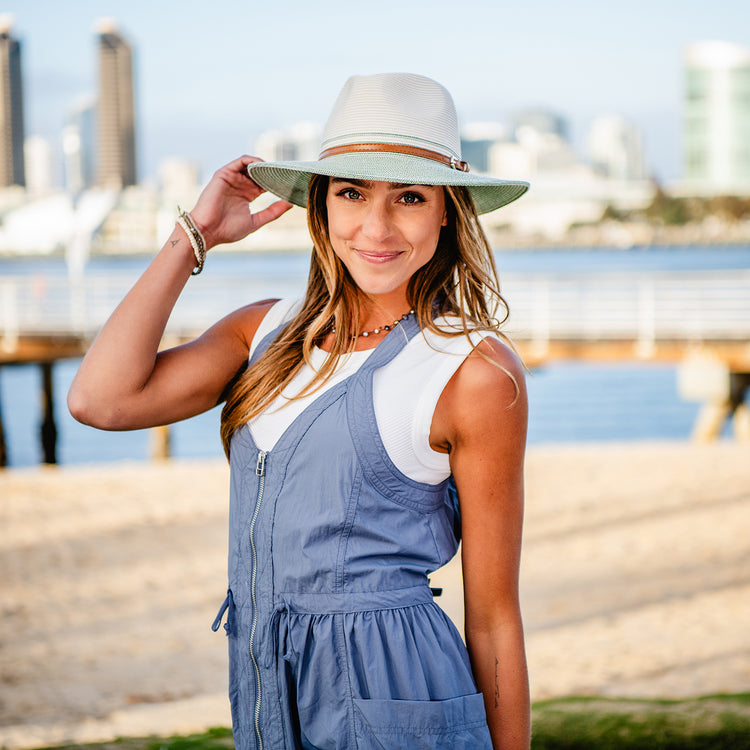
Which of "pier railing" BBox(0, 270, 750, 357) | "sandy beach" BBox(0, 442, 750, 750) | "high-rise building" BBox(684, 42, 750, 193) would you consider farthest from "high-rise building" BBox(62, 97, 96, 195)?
"high-rise building" BBox(684, 42, 750, 193)

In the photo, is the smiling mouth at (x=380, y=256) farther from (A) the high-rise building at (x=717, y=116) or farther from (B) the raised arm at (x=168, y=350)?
(A) the high-rise building at (x=717, y=116)

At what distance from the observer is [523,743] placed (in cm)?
174

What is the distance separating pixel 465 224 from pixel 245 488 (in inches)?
26.5

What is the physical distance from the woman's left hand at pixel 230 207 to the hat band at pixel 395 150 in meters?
0.22

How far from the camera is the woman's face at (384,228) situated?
174 cm

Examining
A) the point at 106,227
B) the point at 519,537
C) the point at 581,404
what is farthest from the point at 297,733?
the point at 581,404

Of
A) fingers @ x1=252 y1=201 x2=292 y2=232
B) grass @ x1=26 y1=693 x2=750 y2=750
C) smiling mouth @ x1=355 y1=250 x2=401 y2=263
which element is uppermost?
fingers @ x1=252 y1=201 x2=292 y2=232

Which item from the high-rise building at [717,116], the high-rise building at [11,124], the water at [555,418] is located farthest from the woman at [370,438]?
the high-rise building at [717,116]

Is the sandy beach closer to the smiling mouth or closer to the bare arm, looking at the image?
the bare arm

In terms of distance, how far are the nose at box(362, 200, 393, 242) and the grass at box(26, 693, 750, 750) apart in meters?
2.39

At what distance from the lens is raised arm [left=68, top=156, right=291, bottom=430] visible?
1761 millimetres

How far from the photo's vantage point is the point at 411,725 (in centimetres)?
160

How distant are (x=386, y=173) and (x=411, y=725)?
0.97m

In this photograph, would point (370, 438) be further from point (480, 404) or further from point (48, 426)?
point (48, 426)
